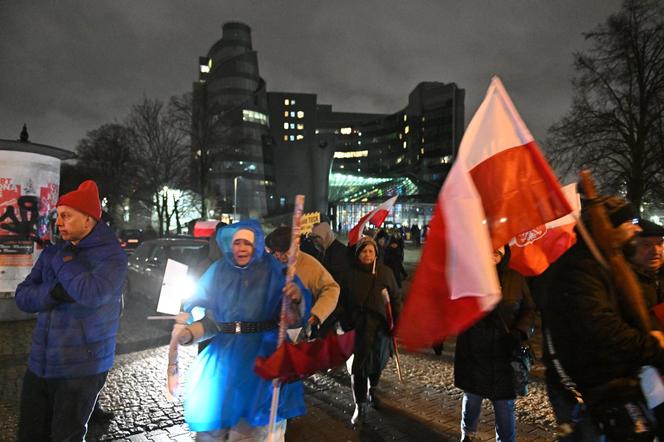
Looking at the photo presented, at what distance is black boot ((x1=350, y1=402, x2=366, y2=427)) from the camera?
4.71 meters

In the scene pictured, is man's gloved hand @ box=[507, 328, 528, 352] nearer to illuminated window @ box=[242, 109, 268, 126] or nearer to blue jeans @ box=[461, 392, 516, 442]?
blue jeans @ box=[461, 392, 516, 442]

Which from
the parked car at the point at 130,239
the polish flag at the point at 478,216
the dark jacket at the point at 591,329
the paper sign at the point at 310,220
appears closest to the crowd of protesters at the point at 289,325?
the dark jacket at the point at 591,329

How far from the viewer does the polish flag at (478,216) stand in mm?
2174

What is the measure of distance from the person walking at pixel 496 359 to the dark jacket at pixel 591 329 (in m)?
1.28

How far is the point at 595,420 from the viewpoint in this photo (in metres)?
2.24

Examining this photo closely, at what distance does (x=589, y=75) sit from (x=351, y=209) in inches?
1311

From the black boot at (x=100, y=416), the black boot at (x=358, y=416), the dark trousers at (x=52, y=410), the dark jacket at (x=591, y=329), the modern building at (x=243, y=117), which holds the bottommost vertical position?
the black boot at (x=100, y=416)

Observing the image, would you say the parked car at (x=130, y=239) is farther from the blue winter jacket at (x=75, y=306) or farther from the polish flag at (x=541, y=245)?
the polish flag at (x=541, y=245)

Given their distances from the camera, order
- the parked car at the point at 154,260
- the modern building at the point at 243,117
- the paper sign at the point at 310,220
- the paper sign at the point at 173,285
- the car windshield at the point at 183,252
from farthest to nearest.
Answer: the modern building at the point at 243,117
the parked car at the point at 154,260
the car windshield at the point at 183,252
the paper sign at the point at 310,220
the paper sign at the point at 173,285

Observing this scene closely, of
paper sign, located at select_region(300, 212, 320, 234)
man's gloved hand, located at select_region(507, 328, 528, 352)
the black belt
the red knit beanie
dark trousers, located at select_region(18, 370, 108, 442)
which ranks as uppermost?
paper sign, located at select_region(300, 212, 320, 234)

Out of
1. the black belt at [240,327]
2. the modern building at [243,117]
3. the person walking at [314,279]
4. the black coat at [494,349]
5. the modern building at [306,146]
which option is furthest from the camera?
the modern building at [243,117]

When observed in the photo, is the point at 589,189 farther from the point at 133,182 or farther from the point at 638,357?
the point at 133,182

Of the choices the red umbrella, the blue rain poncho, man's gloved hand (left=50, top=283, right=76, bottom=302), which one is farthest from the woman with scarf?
man's gloved hand (left=50, top=283, right=76, bottom=302)

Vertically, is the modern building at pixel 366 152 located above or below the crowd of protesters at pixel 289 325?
above
